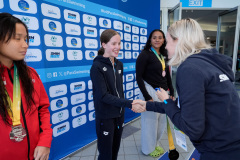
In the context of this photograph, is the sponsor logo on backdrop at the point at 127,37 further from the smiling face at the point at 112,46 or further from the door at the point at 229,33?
the door at the point at 229,33

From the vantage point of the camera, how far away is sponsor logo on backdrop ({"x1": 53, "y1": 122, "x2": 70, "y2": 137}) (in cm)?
200

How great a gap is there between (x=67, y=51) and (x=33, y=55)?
0.45 m

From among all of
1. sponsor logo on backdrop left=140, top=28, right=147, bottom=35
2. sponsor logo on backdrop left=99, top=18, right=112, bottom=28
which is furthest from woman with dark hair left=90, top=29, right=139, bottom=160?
sponsor logo on backdrop left=140, top=28, right=147, bottom=35

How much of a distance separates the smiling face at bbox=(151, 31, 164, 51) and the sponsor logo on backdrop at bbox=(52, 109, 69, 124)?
1487mm

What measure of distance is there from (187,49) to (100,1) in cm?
195

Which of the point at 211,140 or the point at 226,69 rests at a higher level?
the point at 226,69

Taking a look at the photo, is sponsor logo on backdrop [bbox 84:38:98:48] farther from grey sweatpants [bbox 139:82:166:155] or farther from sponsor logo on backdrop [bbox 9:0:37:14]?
grey sweatpants [bbox 139:82:166:155]

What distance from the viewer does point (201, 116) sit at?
31.0 inches

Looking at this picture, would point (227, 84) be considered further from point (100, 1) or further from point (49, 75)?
point (100, 1)

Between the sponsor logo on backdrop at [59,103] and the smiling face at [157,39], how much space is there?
1.39 metres

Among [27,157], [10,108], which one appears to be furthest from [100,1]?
[27,157]

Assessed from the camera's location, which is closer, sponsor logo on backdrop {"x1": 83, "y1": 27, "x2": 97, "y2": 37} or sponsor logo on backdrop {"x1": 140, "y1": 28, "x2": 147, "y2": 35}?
sponsor logo on backdrop {"x1": 83, "y1": 27, "x2": 97, "y2": 37}

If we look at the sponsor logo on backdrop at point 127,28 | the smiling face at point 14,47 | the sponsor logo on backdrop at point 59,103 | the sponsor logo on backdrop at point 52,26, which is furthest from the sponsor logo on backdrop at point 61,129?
the sponsor logo on backdrop at point 127,28

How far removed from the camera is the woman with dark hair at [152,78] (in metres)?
2.05
